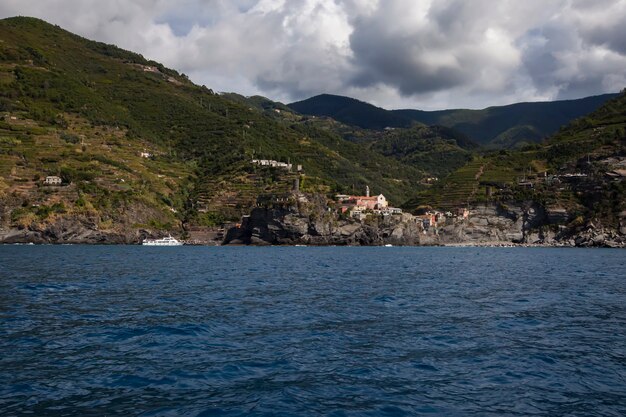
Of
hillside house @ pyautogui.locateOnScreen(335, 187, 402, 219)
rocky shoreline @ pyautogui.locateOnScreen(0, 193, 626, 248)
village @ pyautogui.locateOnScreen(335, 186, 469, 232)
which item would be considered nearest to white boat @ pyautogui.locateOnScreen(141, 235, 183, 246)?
rocky shoreline @ pyautogui.locateOnScreen(0, 193, 626, 248)

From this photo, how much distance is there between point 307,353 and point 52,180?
443 feet

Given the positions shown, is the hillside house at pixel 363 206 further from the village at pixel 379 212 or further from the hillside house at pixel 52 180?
the hillside house at pixel 52 180

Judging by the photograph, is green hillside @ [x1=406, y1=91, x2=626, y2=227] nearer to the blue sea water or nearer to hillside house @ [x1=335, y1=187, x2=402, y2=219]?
hillside house @ [x1=335, y1=187, x2=402, y2=219]

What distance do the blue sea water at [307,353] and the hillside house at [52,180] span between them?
113650 millimetres

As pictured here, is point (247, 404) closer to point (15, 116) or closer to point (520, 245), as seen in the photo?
point (520, 245)

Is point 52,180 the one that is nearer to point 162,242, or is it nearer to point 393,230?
point 162,242

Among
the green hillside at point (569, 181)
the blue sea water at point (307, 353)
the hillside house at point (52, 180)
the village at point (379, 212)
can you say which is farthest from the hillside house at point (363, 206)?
the blue sea water at point (307, 353)

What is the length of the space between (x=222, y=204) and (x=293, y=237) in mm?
30001

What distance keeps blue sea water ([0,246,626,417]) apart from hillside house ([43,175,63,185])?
113650 mm

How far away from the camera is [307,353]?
57.9 feet

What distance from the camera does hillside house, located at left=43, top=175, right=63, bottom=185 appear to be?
137 metres

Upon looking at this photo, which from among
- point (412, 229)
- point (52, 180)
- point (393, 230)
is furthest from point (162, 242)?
point (412, 229)

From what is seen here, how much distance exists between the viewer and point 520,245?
513 feet

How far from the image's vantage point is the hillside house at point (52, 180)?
450 ft
